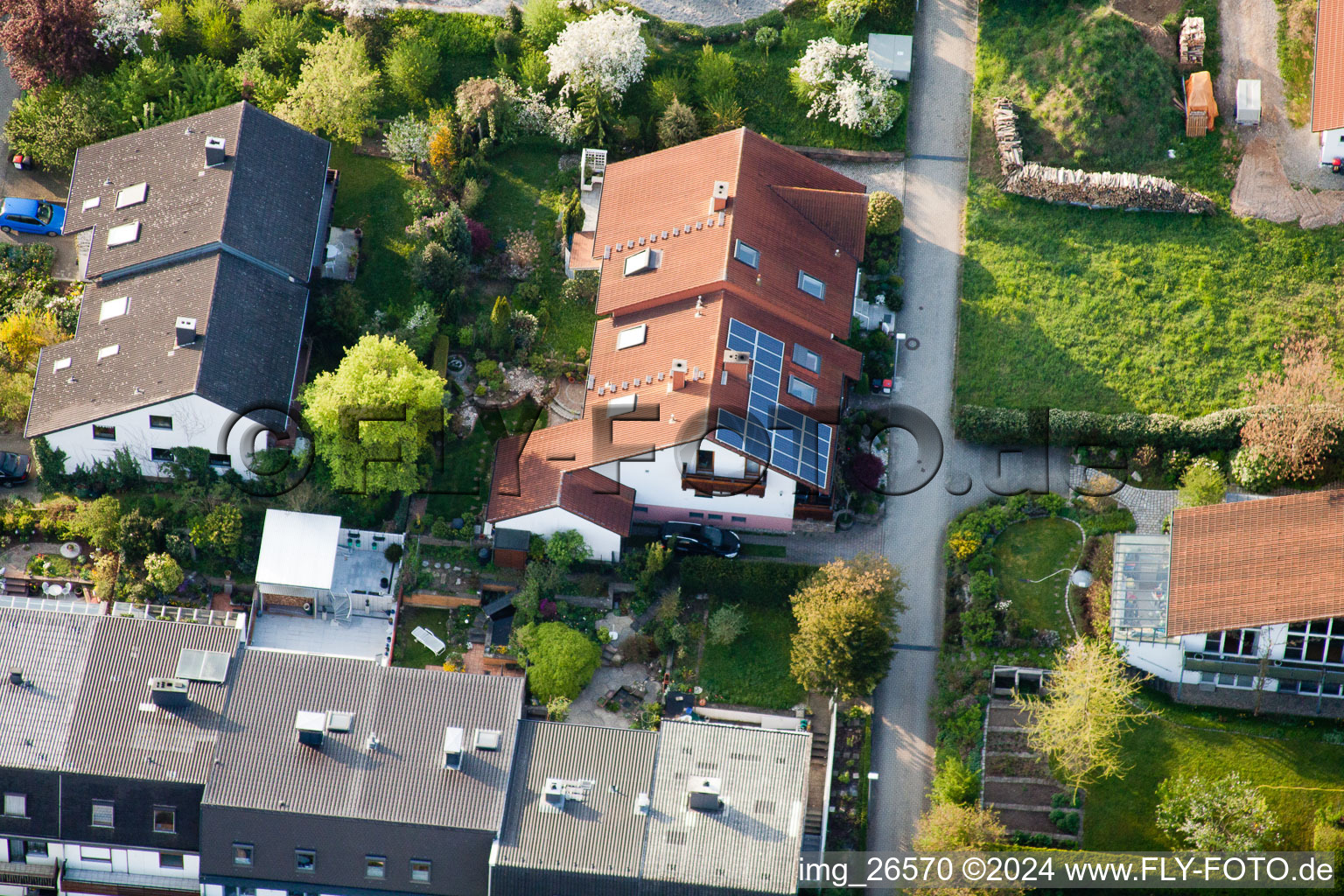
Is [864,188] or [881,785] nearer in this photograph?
[881,785]

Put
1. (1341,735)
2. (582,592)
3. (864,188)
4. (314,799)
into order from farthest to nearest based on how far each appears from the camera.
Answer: (864,188) → (582,592) → (1341,735) → (314,799)

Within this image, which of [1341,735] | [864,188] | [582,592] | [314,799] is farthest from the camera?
[864,188]

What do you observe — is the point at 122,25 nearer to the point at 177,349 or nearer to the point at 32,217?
the point at 32,217

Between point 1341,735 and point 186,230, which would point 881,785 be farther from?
point 186,230

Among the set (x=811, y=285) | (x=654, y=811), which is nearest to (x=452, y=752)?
(x=654, y=811)

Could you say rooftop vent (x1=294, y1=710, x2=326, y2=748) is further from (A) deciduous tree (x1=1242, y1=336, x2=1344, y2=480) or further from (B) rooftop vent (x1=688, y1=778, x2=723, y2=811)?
(A) deciduous tree (x1=1242, y1=336, x2=1344, y2=480)

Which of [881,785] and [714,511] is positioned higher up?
[714,511]

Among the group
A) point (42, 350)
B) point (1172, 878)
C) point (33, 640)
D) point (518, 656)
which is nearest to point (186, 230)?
point (42, 350)
